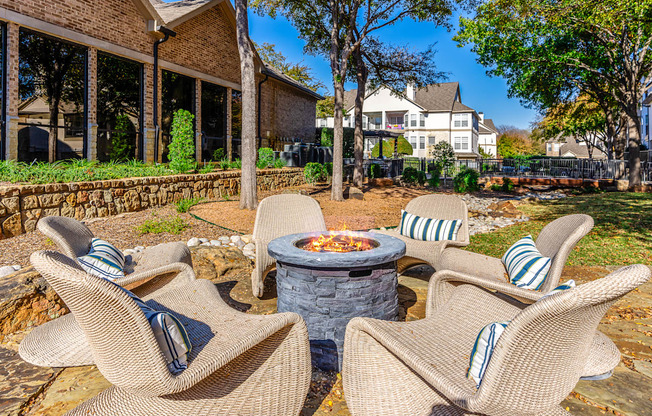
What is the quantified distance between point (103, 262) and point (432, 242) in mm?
3399

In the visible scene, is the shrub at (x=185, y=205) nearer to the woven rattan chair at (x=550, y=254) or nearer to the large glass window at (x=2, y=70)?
the large glass window at (x=2, y=70)

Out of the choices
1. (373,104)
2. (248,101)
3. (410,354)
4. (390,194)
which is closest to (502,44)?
(390,194)

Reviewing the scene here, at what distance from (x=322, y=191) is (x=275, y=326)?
11742mm

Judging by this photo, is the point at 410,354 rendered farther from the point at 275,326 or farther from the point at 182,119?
the point at 182,119

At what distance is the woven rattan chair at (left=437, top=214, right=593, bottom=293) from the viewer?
298 cm

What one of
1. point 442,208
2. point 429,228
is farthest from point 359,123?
point 429,228

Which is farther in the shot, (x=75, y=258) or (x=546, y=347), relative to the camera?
(x=75, y=258)

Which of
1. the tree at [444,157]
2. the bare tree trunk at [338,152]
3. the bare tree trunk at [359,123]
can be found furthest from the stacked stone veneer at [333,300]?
the tree at [444,157]

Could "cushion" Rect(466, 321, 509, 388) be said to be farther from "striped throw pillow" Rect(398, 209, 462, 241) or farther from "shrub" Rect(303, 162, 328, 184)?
"shrub" Rect(303, 162, 328, 184)

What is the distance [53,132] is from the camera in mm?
10398

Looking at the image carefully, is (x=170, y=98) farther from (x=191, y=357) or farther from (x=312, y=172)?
(x=191, y=357)

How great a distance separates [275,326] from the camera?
6.76 feet

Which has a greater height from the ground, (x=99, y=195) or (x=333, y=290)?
(x=99, y=195)

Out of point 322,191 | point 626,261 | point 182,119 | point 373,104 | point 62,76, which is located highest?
point 373,104
